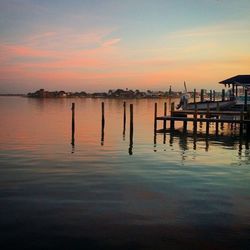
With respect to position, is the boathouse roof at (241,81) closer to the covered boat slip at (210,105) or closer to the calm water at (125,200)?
the covered boat slip at (210,105)

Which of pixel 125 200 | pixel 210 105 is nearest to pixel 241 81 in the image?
pixel 210 105

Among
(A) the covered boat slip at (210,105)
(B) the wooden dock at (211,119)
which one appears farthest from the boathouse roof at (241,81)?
(B) the wooden dock at (211,119)

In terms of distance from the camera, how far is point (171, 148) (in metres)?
26.4

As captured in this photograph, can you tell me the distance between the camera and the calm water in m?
9.39

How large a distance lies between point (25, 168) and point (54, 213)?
7850 mm

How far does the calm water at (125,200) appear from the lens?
9.39 metres

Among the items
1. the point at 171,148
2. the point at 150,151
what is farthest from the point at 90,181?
the point at 171,148

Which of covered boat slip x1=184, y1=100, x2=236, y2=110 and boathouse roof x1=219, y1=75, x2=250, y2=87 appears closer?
covered boat slip x1=184, y1=100, x2=236, y2=110

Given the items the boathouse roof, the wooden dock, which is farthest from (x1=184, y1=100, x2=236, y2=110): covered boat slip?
the wooden dock

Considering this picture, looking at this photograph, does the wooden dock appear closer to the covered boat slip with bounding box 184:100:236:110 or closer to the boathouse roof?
the covered boat slip with bounding box 184:100:236:110

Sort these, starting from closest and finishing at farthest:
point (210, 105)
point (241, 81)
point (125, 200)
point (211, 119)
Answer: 1. point (125, 200)
2. point (211, 119)
3. point (210, 105)
4. point (241, 81)

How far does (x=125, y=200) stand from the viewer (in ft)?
41.7

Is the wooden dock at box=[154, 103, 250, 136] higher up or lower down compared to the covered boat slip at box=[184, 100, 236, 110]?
lower down

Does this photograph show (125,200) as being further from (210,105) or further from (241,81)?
(241,81)
